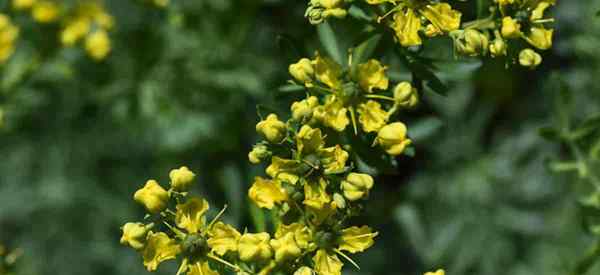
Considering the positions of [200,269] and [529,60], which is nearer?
[200,269]

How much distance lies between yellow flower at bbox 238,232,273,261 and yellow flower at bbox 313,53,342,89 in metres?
0.63

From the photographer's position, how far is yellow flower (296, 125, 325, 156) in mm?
2854

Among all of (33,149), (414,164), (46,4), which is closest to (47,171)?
(33,149)

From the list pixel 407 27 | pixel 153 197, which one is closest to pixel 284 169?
pixel 153 197

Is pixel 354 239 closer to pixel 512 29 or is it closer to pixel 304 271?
pixel 304 271

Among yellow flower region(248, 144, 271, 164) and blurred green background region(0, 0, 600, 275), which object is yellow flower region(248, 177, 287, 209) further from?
blurred green background region(0, 0, 600, 275)

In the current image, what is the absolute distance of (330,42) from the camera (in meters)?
3.49

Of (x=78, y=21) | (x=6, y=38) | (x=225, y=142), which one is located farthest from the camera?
(x=225, y=142)

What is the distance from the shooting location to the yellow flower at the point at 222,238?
2.85 m

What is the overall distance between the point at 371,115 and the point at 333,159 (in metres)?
0.25

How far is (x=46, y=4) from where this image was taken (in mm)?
4934

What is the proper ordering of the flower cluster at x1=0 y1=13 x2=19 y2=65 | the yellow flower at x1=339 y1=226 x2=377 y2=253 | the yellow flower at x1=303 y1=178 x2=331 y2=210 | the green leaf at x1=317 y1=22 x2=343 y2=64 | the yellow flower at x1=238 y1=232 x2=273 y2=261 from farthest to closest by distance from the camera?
the flower cluster at x1=0 y1=13 x2=19 y2=65
the green leaf at x1=317 y1=22 x2=343 y2=64
the yellow flower at x1=339 y1=226 x2=377 y2=253
the yellow flower at x1=303 y1=178 x2=331 y2=210
the yellow flower at x1=238 y1=232 x2=273 y2=261

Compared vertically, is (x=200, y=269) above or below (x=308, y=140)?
below

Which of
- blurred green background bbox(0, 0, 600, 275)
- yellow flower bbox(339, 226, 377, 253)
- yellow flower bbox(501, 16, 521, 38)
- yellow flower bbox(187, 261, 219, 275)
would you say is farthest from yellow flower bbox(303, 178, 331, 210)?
blurred green background bbox(0, 0, 600, 275)
